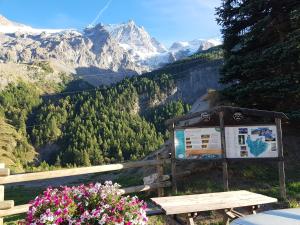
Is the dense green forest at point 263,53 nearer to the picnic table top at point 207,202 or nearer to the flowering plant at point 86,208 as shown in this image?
the picnic table top at point 207,202

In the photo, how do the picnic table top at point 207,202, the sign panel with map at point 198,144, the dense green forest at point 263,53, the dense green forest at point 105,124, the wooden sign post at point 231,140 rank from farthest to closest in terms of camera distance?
1. the dense green forest at point 105,124
2. the dense green forest at point 263,53
3. the sign panel with map at point 198,144
4. the wooden sign post at point 231,140
5. the picnic table top at point 207,202

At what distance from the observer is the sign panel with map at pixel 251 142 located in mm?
11266

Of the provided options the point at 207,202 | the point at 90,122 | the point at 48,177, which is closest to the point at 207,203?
the point at 207,202

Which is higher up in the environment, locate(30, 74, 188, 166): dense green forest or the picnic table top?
locate(30, 74, 188, 166): dense green forest

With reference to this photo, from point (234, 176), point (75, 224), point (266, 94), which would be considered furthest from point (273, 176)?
point (75, 224)

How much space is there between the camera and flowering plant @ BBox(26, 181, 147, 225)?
521cm

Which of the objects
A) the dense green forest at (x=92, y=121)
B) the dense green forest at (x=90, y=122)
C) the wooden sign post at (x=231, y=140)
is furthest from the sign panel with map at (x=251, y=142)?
the dense green forest at (x=92, y=121)

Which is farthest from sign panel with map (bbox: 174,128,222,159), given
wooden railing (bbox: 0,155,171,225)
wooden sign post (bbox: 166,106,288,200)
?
wooden railing (bbox: 0,155,171,225)

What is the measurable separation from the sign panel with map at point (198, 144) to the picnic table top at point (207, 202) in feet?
14.0

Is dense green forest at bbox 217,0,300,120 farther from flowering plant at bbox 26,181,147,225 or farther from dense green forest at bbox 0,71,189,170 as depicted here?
dense green forest at bbox 0,71,189,170

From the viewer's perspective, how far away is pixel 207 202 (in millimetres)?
6668

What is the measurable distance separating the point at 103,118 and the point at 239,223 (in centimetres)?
15728

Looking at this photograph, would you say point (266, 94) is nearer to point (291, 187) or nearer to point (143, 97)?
point (291, 187)

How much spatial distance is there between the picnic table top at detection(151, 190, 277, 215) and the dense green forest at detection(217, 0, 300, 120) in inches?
347
